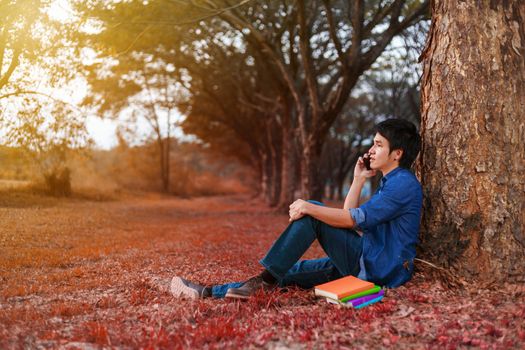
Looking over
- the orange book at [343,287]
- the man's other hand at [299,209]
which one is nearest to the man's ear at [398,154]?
the man's other hand at [299,209]

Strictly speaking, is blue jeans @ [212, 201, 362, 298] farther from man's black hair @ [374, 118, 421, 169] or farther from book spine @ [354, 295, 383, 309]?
man's black hair @ [374, 118, 421, 169]

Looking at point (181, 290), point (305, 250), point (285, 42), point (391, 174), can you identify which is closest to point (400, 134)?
point (391, 174)

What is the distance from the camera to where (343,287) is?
3.95 meters

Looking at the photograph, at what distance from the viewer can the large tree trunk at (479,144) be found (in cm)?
404

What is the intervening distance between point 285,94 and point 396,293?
12.0 metres

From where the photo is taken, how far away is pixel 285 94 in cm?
1551

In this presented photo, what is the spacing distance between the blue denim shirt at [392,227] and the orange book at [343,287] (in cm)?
26

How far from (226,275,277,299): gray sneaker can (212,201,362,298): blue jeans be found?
0.15 metres

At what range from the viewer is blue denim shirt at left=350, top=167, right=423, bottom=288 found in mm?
4023

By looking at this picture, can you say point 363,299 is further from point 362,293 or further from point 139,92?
point 139,92

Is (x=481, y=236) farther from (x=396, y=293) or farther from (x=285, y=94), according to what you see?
(x=285, y=94)

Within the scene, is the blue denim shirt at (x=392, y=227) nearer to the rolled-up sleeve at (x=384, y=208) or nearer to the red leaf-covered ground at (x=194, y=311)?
the rolled-up sleeve at (x=384, y=208)

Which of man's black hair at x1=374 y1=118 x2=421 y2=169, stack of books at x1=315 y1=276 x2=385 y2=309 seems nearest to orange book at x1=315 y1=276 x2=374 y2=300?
stack of books at x1=315 y1=276 x2=385 y2=309

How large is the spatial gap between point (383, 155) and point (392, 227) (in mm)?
645
